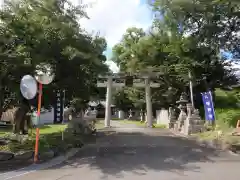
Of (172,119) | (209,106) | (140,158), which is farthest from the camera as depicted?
(172,119)

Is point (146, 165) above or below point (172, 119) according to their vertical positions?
below

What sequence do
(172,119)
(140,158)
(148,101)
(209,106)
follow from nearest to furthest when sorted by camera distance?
(140,158) < (209,106) < (172,119) < (148,101)

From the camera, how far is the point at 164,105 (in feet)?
116

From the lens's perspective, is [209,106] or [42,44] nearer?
[42,44]

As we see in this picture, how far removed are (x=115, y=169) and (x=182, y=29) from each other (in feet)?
48.3

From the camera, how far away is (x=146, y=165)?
10109mm

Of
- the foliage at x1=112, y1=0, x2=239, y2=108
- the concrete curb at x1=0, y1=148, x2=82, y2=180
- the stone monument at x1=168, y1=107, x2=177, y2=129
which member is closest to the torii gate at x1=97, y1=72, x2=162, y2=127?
the foliage at x1=112, y1=0, x2=239, y2=108

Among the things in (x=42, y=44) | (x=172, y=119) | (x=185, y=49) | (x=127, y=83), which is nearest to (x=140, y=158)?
(x=42, y=44)

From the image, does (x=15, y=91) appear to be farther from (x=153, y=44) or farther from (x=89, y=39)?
(x=153, y=44)

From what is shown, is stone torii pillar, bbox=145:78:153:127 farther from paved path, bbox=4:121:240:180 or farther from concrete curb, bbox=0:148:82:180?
concrete curb, bbox=0:148:82:180

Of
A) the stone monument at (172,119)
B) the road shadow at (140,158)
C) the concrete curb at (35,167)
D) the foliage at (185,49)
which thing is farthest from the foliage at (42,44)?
the stone monument at (172,119)

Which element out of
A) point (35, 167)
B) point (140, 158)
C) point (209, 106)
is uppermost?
point (209, 106)

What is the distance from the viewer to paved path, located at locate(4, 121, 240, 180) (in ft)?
28.2

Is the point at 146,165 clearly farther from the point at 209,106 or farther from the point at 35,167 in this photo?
the point at 209,106
